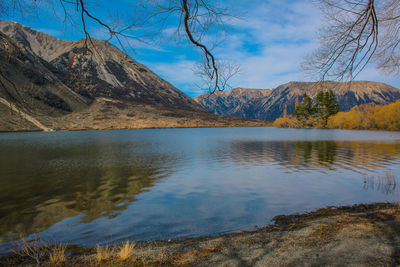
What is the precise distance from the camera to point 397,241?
598 cm

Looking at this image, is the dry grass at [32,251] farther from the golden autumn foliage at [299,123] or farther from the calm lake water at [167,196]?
the golden autumn foliage at [299,123]

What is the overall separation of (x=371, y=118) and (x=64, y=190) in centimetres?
11802

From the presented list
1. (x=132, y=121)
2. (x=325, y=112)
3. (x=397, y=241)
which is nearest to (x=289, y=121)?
(x=325, y=112)

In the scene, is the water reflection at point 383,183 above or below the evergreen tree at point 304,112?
below

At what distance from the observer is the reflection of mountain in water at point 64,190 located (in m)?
11.4

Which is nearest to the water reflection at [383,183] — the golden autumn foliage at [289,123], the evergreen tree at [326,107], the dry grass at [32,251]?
the dry grass at [32,251]

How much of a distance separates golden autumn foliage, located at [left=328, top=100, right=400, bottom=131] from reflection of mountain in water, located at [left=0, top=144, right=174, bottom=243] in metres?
101

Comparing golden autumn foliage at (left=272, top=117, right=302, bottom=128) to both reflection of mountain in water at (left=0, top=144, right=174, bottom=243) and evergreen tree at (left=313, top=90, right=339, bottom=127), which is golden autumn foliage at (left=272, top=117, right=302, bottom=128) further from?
reflection of mountain in water at (left=0, top=144, right=174, bottom=243)

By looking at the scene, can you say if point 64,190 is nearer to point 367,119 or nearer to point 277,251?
point 277,251

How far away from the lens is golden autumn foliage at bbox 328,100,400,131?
90.7 meters

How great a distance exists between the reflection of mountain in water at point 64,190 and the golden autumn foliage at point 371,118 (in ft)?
333

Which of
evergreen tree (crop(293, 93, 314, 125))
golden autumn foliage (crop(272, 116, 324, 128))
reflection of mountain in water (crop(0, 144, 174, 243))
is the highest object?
evergreen tree (crop(293, 93, 314, 125))

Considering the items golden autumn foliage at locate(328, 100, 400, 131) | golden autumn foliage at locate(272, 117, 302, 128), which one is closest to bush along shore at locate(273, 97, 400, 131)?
golden autumn foliage at locate(328, 100, 400, 131)

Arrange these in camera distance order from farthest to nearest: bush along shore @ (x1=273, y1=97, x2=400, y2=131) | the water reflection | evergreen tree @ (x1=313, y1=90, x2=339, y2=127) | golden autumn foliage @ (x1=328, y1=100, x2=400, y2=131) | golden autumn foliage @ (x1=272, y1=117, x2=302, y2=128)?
golden autumn foliage @ (x1=272, y1=117, x2=302, y2=128), evergreen tree @ (x1=313, y1=90, x2=339, y2=127), bush along shore @ (x1=273, y1=97, x2=400, y2=131), golden autumn foliage @ (x1=328, y1=100, x2=400, y2=131), the water reflection
